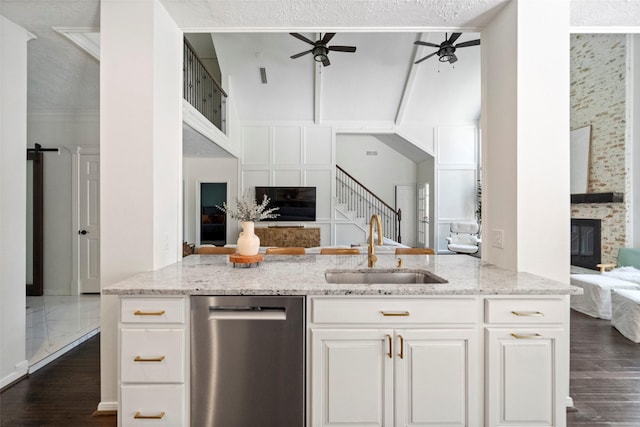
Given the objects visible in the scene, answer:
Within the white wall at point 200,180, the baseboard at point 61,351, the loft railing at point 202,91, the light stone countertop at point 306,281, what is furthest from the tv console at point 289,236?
the light stone countertop at point 306,281

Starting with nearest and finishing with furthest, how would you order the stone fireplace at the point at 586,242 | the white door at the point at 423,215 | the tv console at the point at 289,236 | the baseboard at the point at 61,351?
1. the baseboard at the point at 61,351
2. the stone fireplace at the point at 586,242
3. the tv console at the point at 289,236
4. the white door at the point at 423,215

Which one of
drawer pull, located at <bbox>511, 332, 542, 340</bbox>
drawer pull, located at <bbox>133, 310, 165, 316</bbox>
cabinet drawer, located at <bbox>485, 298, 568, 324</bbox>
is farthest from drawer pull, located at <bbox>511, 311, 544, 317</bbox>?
drawer pull, located at <bbox>133, 310, 165, 316</bbox>

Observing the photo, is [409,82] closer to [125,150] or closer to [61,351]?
[125,150]

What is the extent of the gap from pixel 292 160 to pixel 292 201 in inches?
43.7

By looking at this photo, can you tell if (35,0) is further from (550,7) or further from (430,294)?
(550,7)

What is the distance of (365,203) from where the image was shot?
996 centimetres

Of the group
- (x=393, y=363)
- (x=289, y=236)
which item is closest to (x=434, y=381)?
(x=393, y=363)

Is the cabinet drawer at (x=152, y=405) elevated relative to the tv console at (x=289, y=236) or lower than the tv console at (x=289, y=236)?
lower

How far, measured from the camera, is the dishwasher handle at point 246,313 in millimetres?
1788

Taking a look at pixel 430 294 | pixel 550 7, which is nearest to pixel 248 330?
pixel 430 294

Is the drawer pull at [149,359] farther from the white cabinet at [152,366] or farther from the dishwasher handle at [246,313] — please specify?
the dishwasher handle at [246,313]

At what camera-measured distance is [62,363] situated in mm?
3035

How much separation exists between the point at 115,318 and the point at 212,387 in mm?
1028

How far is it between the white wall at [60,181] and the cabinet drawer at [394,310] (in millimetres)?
5132
